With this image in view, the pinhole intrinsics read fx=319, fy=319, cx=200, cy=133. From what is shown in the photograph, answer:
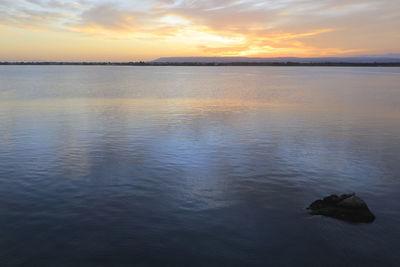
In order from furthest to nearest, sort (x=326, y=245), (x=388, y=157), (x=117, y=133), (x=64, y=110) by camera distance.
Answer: (x=64, y=110), (x=117, y=133), (x=388, y=157), (x=326, y=245)

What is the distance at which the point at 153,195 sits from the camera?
1720 cm

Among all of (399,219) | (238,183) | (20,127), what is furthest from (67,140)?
(399,219)

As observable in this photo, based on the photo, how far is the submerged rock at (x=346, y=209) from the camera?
Result: 14.9 metres

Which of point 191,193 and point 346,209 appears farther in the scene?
point 191,193

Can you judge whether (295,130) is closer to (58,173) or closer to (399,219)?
(399,219)

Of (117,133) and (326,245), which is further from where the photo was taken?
(117,133)

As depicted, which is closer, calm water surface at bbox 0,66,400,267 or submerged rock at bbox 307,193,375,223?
calm water surface at bbox 0,66,400,267

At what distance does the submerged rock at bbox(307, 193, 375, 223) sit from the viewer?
1489cm

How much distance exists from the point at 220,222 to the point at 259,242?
2.11m

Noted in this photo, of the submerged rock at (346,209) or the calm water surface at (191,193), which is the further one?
the submerged rock at (346,209)

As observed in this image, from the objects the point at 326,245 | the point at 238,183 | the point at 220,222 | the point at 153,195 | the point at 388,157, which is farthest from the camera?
the point at 388,157

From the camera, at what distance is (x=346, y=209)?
50.0 ft

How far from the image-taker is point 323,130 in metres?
34.6

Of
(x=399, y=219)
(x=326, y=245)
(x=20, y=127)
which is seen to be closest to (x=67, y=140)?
(x=20, y=127)
